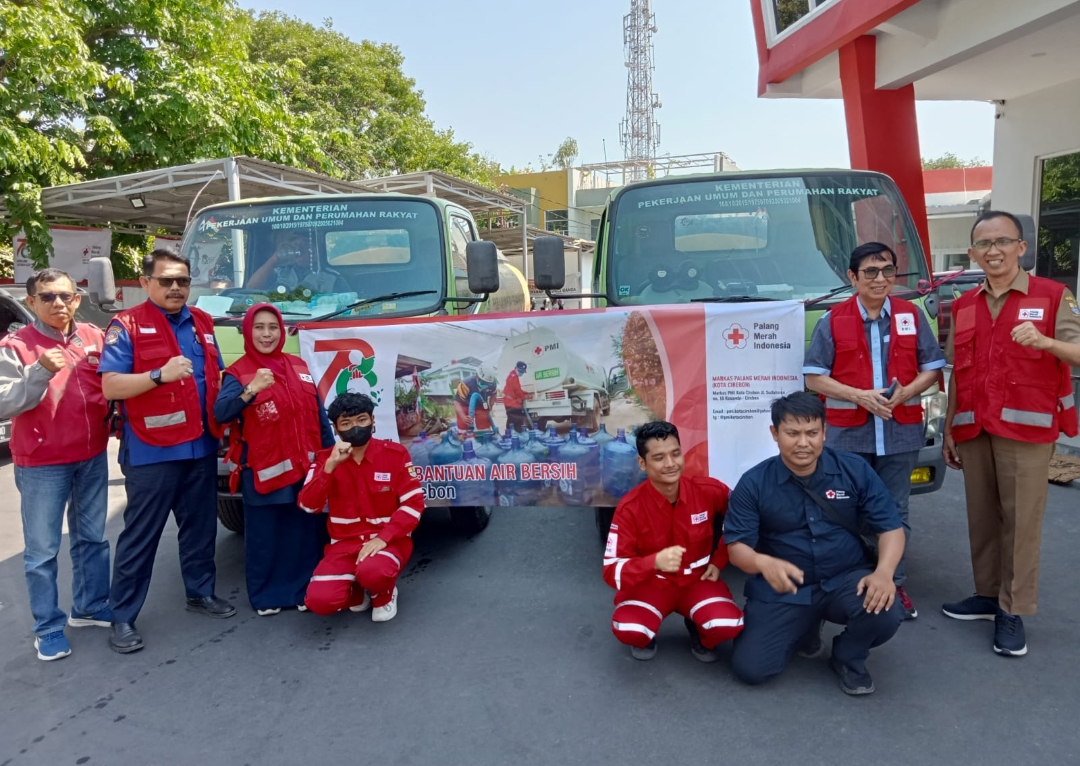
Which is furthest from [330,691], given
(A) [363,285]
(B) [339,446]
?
(A) [363,285]

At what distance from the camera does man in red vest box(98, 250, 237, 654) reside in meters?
3.47

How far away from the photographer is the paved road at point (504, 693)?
2.71 meters

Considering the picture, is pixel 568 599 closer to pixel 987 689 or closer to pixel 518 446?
pixel 518 446

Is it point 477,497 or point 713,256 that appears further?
point 713,256

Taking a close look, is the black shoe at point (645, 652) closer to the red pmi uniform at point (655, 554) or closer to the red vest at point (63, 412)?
the red pmi uniform at point (655, 554)

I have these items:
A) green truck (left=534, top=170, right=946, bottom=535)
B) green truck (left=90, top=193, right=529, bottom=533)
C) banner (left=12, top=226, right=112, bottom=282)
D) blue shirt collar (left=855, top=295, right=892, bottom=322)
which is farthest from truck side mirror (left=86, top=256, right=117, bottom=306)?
banner (left=12, top=226, right=112, bottom=282)

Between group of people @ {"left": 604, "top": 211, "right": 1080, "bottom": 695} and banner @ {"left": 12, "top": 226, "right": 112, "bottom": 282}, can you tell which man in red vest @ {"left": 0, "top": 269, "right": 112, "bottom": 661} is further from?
banner @ {"left": 12, "top": 226, "right": 112, "bottom": 282}

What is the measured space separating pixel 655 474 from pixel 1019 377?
1623 mm

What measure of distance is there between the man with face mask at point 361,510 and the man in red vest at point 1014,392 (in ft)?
8.78

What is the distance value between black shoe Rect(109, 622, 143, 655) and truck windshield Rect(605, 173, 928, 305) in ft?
9.81

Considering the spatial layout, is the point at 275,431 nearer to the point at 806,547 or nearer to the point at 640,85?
the point at 806,547

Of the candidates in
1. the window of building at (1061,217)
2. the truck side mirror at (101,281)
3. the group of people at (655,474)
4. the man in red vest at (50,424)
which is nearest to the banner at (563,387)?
the group of people at (655,474)

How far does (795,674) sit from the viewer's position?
316 centimetres

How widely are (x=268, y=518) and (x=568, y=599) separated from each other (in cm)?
160
